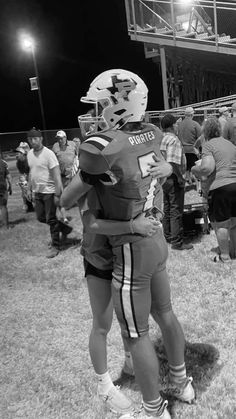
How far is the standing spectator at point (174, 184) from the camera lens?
601 cm

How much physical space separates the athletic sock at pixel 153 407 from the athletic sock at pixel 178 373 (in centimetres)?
34

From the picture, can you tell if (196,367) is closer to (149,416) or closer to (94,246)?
(149,416)

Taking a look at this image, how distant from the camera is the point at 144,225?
7.77 feet

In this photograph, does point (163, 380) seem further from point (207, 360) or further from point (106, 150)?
point (106, 150)

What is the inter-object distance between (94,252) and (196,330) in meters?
1.76

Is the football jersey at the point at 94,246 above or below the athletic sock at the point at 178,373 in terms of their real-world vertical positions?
above

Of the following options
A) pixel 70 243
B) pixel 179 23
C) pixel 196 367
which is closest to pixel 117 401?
pixel 196 367

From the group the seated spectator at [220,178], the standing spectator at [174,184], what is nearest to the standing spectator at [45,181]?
the standing spectator at [174,184]

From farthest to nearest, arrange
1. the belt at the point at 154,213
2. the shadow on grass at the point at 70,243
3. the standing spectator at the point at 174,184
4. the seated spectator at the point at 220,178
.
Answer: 1. the shadow on grass at the point at 70,243
2. the standing spectator at the point at 174,184
3. the seated spectator at the point at 220,178
4. the belt at the point at 154,213

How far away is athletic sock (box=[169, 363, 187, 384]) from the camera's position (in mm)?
2842

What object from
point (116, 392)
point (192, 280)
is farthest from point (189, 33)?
point (116, 392)

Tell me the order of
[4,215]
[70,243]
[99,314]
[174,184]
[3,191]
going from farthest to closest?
1. [4,215]
2. [3,191]
3. [70,243]
4. [174,184]
5. [99,314]

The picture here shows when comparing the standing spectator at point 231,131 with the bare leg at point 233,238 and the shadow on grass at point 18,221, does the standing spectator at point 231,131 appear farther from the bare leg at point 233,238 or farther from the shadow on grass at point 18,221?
the shadow on grass at point 18,221

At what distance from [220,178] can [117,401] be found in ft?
10.3
